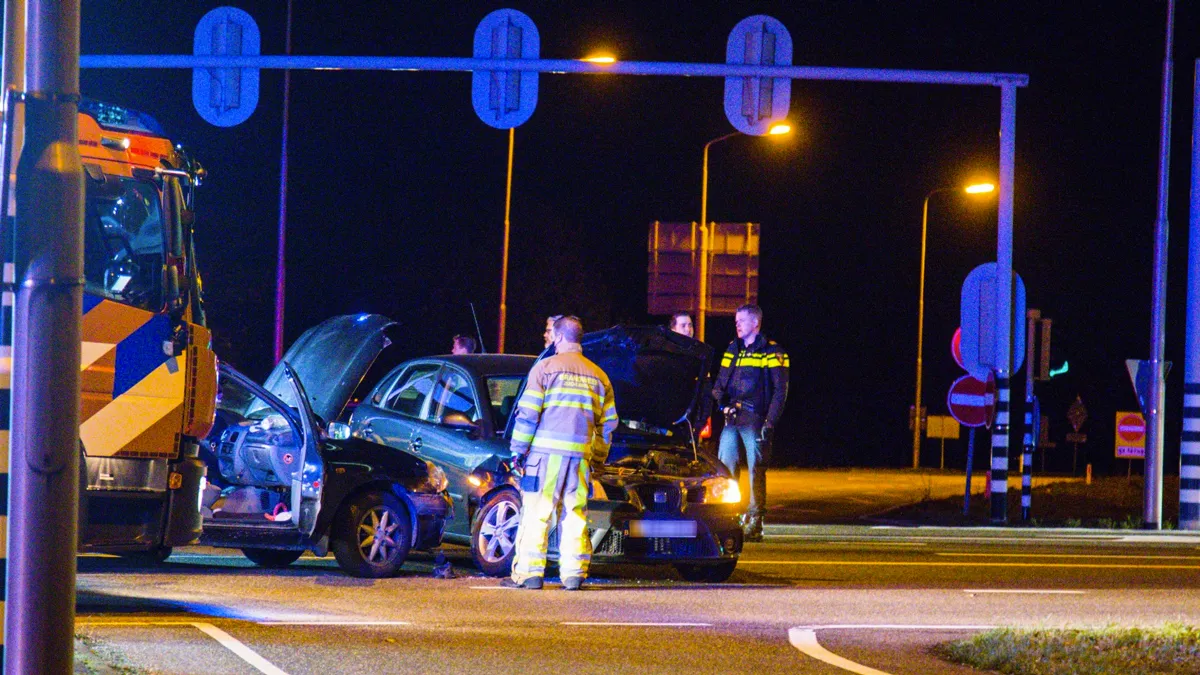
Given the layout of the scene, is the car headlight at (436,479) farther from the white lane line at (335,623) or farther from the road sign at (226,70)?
the road sign at (226,70)

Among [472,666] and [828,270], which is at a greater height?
[828,270]

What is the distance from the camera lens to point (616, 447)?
13.3m

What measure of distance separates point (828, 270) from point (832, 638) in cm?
7472

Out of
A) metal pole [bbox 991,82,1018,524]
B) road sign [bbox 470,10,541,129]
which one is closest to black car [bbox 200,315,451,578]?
road sign [bbox 470,10,541,129]

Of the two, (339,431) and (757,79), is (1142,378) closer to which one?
(757,79)

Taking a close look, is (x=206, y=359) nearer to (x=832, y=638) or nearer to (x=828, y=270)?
(x=832, y=638)

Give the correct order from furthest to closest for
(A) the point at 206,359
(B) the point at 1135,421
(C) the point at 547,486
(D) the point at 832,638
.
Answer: (B) the point at 1135,421
(C) the point at 547,486
(A) the point at 206,359
(D) the point at 832,638

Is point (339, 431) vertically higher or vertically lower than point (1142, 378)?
lower

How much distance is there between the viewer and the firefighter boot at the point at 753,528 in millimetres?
16250

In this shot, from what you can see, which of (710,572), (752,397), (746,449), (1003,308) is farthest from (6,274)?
(1003,308)

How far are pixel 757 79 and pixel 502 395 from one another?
4.93 m

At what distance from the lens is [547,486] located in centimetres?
1207

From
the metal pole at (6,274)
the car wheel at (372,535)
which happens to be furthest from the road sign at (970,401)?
the metal pole at (6,274)

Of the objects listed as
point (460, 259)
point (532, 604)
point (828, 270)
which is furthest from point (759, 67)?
point (828, 270)
